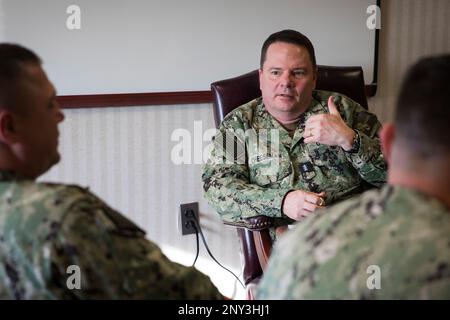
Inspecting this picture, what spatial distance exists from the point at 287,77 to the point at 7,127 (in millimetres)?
1193

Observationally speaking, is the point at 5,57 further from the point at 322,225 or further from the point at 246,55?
the point at 246,55

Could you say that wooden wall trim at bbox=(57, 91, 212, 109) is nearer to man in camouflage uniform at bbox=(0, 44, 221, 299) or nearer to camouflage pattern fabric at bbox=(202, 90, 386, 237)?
camouflage pattern fabric at bbox=(202, 90, 386, 237)

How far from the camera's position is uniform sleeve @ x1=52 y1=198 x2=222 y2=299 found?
0.89 meters

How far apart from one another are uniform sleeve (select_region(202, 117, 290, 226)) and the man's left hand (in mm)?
214

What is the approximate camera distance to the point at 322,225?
79 centimetres

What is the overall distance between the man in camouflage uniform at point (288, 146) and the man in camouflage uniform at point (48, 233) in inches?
37.6

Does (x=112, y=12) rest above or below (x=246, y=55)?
above

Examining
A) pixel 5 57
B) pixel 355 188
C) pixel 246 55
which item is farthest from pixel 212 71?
pixel 5 57

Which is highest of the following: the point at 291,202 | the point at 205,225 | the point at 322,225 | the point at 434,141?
the point at 434,141

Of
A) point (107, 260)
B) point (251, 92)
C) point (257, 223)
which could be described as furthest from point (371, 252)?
point (251, 92)

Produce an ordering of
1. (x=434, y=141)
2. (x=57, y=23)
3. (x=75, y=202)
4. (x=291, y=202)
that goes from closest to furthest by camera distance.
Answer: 1. (x=434, y=141)
2. (x=75, y=202)
3. (x=291, y=202)
4. (x=57, y=23)

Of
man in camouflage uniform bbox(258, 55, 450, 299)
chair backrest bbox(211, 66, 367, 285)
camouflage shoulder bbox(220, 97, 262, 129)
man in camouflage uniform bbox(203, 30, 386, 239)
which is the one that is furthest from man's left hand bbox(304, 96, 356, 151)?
man in camouflage uniform bbox(258, 55, 450, 299)

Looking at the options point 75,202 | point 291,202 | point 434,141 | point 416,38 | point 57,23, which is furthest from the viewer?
point 416,38
